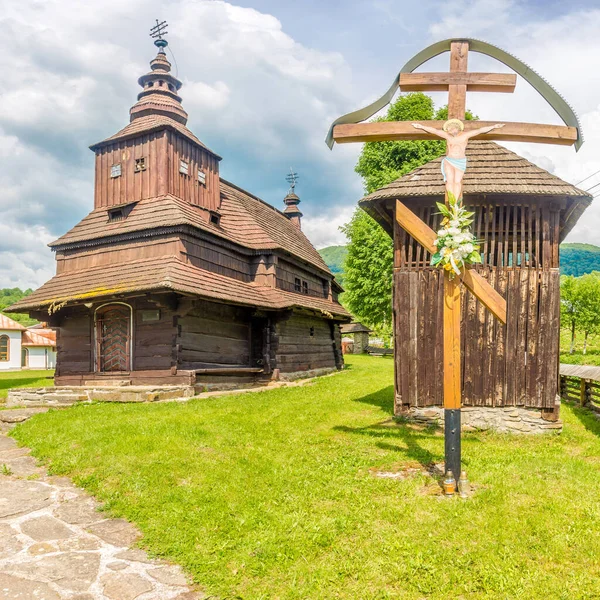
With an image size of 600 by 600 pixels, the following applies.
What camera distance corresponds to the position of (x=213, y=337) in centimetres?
1592

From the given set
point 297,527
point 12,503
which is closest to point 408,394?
point 297,527

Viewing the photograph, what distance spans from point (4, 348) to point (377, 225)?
3076 centimetres

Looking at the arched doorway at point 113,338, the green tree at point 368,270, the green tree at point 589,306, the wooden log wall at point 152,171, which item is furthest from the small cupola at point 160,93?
the green tree at point 589,306

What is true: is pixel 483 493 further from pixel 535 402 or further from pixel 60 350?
pixel 60 350

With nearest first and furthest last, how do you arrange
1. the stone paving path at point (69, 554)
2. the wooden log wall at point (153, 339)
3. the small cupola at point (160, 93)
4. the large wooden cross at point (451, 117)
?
the stone paving path at point (69, 554)
the large wooden cross at point (451, 117)
the wooden log wall at point (153, 339)
the small cupola at point (160, 93)

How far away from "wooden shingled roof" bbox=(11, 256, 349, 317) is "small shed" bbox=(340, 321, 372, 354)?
81.6ft

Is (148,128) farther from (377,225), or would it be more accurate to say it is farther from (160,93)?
(377,225)

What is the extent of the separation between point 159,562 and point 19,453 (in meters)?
5.08

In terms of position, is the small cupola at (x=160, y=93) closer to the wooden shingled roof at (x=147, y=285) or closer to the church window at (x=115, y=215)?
the church window at (x=115, y=215)

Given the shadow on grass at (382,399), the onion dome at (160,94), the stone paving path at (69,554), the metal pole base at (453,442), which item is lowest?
the stone paving path at (69,554)

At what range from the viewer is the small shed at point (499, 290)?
30.0 feet

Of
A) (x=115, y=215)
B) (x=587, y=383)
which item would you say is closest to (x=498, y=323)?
(x=587, y=383)

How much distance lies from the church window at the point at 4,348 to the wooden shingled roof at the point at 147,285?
24.7m

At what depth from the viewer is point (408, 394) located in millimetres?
9633
